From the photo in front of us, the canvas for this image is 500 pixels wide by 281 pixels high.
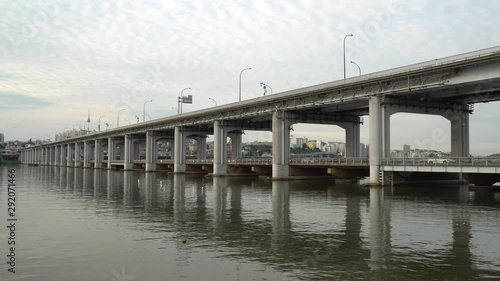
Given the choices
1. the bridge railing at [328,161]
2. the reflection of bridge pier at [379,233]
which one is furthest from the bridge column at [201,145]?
the reflection of bridge pier at [379,233]

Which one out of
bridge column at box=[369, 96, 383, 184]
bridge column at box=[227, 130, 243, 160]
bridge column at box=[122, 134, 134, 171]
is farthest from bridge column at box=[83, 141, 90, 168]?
bridge column at box=[369, 96, 383, 184]

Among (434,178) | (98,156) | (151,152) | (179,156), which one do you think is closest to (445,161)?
Answer: (434,178)

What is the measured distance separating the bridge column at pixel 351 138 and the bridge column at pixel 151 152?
6062 centimetres

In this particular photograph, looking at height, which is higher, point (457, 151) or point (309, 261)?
point (457, 151)

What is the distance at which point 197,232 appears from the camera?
66.6 ft

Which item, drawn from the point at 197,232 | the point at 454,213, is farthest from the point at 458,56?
the point at 197,232

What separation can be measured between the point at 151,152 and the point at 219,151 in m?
39.2

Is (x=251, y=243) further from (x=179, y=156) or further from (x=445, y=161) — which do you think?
(x=179, y=156)

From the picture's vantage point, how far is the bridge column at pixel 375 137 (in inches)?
2000

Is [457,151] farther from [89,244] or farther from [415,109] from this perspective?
[89,244]

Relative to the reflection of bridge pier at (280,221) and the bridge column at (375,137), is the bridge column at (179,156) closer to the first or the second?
the bridge column at (375,137)

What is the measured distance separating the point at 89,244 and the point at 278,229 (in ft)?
30.0

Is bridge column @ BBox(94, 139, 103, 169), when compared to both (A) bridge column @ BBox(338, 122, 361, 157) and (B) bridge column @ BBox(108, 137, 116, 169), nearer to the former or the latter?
(B) bridge column @ BBox(108, 137, 116, 169)

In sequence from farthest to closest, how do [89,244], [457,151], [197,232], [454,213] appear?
[457,151] < [454,213] < [197,232] < [89,244]
